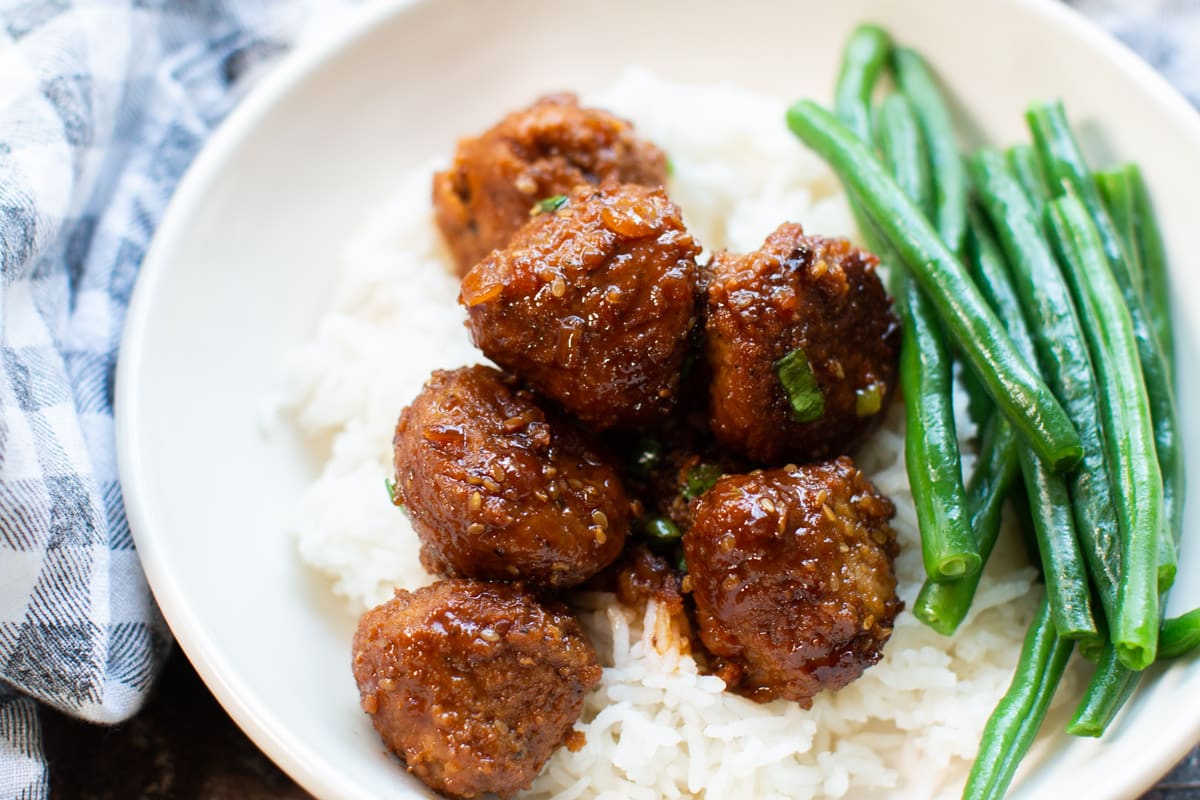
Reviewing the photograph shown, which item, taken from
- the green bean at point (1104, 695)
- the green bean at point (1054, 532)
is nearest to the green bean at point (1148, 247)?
the green bean at point (1054, 532)

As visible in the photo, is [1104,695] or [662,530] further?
[662,530]

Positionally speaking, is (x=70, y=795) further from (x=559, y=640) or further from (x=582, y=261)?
(x=582, y=261)

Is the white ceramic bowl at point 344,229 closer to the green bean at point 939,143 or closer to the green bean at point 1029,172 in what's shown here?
the green bean at point 939,143

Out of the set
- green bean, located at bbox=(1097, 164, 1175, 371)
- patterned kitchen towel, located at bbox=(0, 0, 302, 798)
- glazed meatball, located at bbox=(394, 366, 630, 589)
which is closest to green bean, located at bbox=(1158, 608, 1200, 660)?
green bean, located at bbox=(1097, 164, 1175, 371)

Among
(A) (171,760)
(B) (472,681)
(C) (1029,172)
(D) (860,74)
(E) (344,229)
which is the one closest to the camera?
(B) (472,681)

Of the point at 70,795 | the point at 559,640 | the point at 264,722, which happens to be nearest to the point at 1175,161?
the point at 559,640

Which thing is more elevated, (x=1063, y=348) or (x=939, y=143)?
(x=939, y=143)

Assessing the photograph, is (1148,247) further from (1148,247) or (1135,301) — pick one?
(1135,301)

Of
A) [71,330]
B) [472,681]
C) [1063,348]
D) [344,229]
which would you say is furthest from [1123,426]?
[71,330]
